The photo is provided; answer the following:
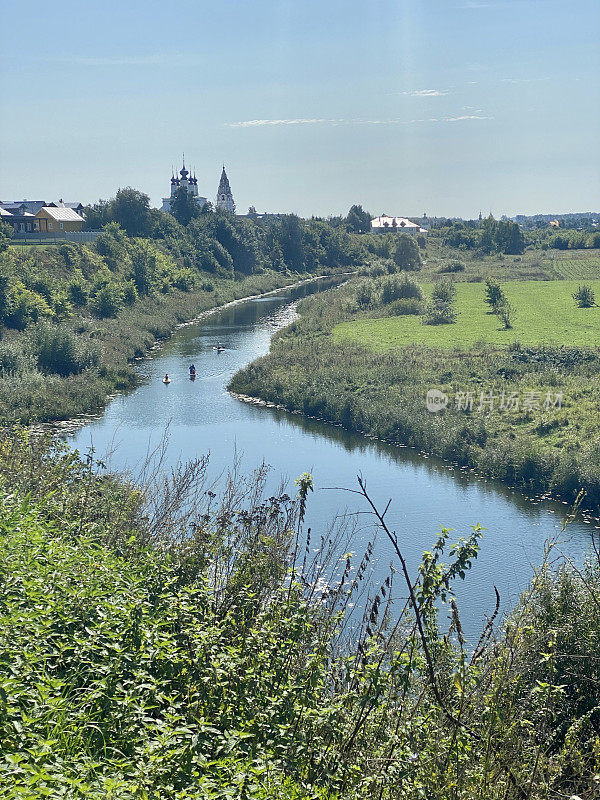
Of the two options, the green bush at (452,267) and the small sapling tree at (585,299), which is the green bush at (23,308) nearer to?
the small sapling tree at (585,299)

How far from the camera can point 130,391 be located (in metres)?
33.8

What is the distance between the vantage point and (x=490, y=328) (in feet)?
141

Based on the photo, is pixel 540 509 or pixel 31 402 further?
pixel 31 402

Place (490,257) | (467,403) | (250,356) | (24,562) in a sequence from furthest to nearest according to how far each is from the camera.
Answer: (490,257) → (250,356) → (467,403) → (24,562)

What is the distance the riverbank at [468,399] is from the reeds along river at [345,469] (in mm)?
751

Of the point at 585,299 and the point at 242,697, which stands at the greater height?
the point at 585,299

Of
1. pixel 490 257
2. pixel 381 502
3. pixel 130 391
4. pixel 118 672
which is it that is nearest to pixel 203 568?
pixel 118 672

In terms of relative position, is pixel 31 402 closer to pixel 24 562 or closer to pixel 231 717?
pixel 24 562

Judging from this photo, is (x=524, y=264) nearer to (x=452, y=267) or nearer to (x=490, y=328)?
(x=452, y=267)

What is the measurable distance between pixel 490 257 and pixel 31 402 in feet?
268

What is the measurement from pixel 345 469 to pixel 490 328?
2241cm

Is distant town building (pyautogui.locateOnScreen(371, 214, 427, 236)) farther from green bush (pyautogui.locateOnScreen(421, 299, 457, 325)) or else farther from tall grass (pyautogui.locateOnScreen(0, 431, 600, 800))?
tall grass (pyautogui.locateOnScreen(0, 431, 600, 800))

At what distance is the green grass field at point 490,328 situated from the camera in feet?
127

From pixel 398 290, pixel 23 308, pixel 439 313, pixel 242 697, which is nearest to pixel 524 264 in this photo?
pixel 398 290
